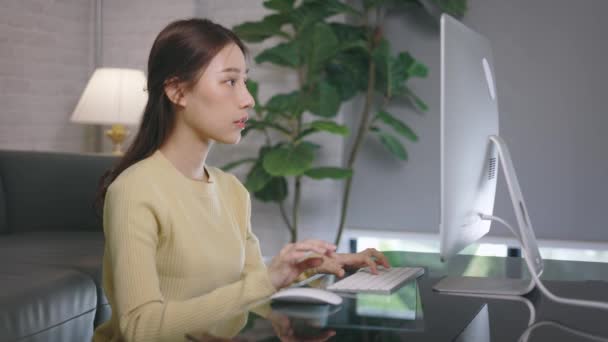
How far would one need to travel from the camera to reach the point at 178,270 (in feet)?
4.51

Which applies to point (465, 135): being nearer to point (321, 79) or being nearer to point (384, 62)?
point (384, 62)

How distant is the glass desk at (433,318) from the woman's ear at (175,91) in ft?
1.34

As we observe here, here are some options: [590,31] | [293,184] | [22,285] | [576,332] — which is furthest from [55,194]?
[590,31]

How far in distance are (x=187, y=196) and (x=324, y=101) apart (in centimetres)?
270

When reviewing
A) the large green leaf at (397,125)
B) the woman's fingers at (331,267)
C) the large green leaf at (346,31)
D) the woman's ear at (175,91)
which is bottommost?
the woman's fingers at (331,267)

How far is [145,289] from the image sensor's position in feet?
3.93

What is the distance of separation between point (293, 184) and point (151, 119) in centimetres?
311

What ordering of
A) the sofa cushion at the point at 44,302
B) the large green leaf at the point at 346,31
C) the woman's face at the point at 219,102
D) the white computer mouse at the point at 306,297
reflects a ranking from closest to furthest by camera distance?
the white computer mouse at the point at 306,297
the woman's face at the point at 219,102
the sofa cushion at the point at 44,302
the large green leaf at the point at 346,31

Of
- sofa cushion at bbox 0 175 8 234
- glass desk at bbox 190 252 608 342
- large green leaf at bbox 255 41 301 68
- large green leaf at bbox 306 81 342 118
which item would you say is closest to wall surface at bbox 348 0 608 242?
large green leaf at bbox 306 81 342 118

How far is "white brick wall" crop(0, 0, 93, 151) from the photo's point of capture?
431cm

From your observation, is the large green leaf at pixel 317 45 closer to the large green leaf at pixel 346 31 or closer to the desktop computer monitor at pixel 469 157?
the large green leaf at pixel 346 31

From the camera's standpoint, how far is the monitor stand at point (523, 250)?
142 cm

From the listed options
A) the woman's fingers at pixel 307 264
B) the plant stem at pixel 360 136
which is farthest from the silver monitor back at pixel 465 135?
the plant stem at pixel 360 136

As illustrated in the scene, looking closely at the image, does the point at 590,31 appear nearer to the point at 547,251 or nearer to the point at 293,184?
the point at 547,251
